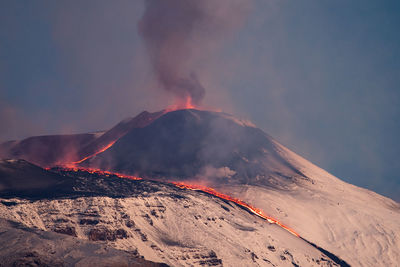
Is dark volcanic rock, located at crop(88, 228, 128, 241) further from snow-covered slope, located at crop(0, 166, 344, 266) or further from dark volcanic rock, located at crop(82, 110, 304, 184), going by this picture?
dark volcanic rock, located at crop(82, 110, 304, 184)

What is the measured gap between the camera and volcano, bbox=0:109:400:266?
39625 mm

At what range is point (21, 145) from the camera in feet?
263

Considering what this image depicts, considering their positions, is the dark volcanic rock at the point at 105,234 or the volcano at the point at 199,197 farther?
the volcano at the point at 199,197

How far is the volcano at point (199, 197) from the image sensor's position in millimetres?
39625

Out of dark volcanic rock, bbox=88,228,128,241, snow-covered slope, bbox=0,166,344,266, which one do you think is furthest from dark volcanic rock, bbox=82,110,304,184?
dark volcanic rock, bbox=88,228,128,241

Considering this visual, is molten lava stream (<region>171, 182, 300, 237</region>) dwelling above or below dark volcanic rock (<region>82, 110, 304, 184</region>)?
below

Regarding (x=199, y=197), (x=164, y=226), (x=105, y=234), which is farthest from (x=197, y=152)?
(x=105, y=234)

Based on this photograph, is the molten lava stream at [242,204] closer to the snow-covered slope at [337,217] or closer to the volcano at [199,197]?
the volcano at [199,197]

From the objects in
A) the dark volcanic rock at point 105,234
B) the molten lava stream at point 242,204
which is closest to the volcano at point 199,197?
the dark volcanic rock at point 105,234

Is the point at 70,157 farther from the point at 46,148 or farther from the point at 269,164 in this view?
the point at 269,164

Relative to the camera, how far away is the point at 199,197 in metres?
53.1

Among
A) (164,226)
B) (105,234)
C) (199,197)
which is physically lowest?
(105,234)

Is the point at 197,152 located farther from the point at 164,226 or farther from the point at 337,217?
the point at 164,226


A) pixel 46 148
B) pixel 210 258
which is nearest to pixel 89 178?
pixel 210 258
